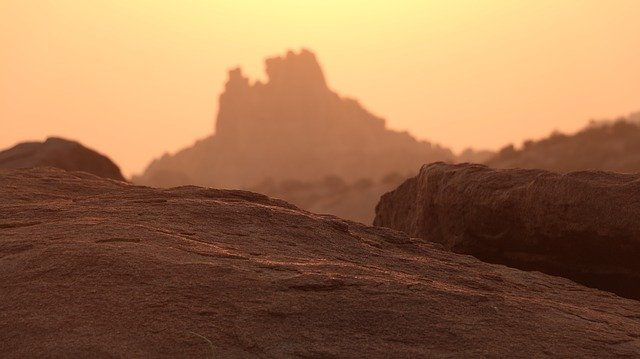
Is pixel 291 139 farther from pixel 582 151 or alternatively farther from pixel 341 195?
pixel 582 151

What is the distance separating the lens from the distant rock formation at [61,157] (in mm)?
12289

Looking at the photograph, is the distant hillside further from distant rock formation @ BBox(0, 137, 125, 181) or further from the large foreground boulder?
the large foreground boulder

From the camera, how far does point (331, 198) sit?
2034 inches

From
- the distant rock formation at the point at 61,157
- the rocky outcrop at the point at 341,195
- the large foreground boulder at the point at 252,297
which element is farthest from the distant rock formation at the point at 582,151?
the large foreground boulder at the point at 252,297

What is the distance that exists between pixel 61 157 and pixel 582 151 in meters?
Result: 31.8

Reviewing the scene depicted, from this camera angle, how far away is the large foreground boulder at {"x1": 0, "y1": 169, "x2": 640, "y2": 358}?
4.13 m

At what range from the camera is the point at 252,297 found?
454 centimetres

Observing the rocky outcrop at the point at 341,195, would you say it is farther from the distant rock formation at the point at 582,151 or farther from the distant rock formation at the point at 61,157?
the distant rock formation at the point at 61,157

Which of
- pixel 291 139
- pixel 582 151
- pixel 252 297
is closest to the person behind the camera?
pixel 252 297

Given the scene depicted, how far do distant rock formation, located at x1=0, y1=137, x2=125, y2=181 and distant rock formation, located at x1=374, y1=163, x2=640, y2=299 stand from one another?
615 cm

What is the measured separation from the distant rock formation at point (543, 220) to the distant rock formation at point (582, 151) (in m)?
31.2

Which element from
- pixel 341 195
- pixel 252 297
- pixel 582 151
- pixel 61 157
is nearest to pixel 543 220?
pixel 252 297

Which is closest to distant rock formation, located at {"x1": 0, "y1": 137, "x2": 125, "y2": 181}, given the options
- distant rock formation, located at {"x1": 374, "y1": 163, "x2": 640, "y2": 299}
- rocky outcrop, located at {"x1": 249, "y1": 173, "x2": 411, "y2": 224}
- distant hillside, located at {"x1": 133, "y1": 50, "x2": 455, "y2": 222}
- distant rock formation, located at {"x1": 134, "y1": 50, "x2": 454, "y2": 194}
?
distant rock formation, located at {"x1": 374, "y1": 163, "x2": 640, "y2": 299}

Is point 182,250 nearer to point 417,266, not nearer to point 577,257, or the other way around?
point 417,266
